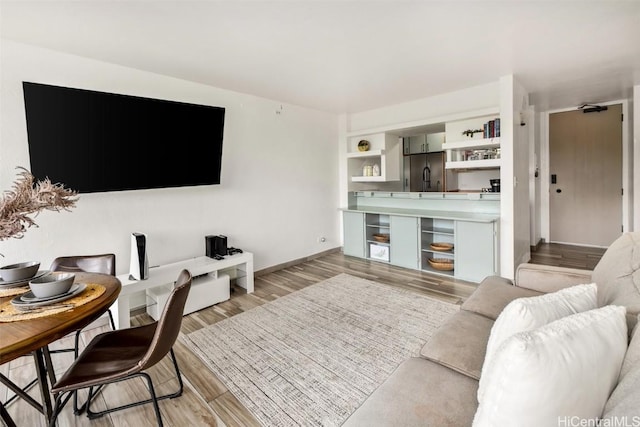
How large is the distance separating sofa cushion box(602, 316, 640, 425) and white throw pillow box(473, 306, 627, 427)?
3 cm

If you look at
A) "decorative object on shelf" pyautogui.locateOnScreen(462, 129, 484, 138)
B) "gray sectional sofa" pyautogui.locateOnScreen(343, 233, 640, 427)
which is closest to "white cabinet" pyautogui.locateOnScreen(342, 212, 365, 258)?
"decorative object on shelf" pyautogui.locateOnScreen(462, 129, 484, 138)

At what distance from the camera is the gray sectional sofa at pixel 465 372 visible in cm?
81

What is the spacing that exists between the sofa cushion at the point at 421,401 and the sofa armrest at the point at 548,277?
1.22 metres

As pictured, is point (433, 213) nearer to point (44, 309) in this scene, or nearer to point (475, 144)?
point (475, 144)

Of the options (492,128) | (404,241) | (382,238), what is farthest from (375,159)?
(492,128)

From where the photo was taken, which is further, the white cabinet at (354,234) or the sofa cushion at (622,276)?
the white cabinet at (354,234)

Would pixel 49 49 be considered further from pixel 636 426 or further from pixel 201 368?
pixel 636 426

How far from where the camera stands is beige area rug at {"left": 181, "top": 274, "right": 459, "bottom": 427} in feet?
6.05

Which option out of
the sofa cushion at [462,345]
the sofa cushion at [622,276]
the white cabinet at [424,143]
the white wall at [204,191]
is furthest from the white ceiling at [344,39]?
the white cabinet at [424,143]

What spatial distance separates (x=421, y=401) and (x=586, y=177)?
6.07 meters

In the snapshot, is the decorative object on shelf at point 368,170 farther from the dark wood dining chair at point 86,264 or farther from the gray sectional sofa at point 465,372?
the dark wood dining chair at point 86,264

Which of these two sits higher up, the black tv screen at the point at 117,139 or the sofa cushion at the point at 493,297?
the black tv screen at the point at 117,139

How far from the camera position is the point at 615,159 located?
507cm

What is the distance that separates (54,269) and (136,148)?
119 cm
